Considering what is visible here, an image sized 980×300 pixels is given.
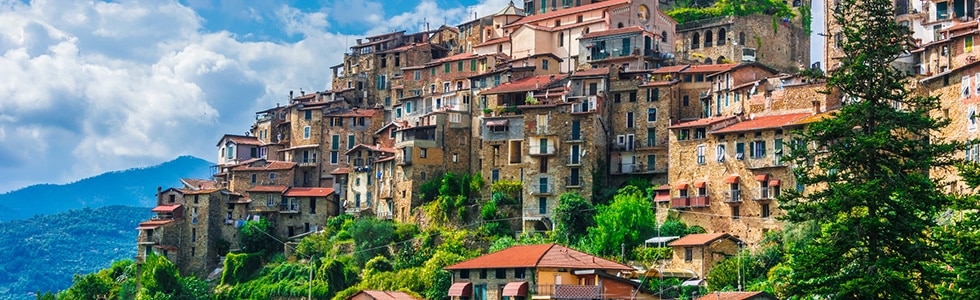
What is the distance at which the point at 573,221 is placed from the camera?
7956 centimetres

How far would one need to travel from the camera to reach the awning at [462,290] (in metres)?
70.6

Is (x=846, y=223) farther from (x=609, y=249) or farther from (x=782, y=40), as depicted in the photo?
(x=782, y=40)

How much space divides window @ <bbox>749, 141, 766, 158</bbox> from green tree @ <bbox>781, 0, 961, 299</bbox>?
100 ft

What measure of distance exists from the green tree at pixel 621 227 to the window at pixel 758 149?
257 inches

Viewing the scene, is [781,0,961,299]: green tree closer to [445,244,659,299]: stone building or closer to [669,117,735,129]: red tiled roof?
[445,244,659,299]: stone building

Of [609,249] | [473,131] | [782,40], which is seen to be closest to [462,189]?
[473,131]

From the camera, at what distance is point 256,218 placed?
316 feet

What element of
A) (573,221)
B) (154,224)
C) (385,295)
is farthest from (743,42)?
(154,224)

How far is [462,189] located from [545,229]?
6846 mm

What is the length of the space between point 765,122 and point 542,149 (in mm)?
13822

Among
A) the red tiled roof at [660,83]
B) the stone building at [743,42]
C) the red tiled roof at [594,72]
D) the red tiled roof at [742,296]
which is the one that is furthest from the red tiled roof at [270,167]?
the red tiled roof at [742,296]

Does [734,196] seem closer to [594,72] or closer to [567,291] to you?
[567,291]

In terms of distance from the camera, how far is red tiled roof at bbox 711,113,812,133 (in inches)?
2913

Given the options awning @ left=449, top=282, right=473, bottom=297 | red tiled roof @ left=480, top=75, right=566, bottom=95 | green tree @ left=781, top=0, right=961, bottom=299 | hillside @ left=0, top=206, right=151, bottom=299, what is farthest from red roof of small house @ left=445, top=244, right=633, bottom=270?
hillside @ left=0, top=206, right=151, bottom=299
